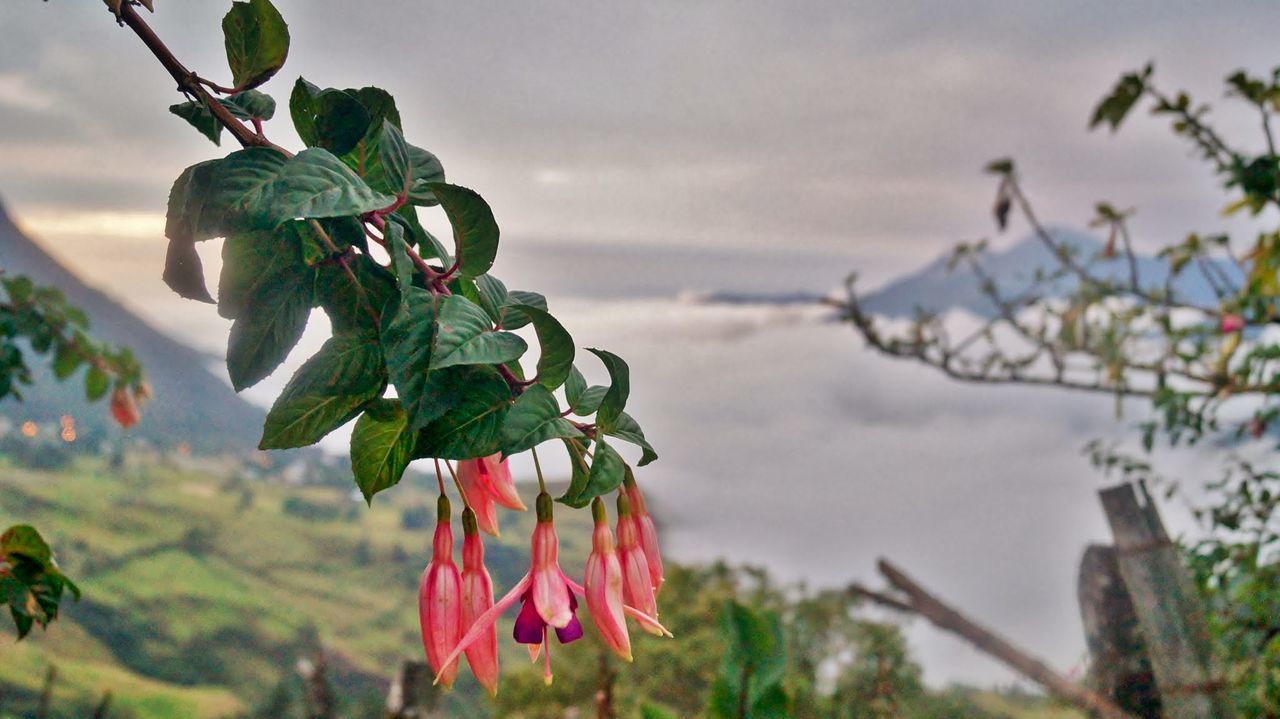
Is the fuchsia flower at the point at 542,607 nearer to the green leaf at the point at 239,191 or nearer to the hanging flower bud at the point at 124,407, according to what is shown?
the green leaf at the point at 239,191

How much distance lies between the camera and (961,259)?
1.67 m

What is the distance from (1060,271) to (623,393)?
4.92 feet

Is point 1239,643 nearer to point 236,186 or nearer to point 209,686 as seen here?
point 236,186

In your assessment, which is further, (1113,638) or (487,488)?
(1113,638)

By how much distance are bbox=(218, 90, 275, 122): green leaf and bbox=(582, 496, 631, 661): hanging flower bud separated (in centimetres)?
18

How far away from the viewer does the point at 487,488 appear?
0.35 meters

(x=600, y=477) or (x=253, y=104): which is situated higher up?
(x=253, y=104)

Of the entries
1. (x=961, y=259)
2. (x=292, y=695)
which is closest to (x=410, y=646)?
(x=292, y=695)

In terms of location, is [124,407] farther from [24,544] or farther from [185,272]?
[185,272]

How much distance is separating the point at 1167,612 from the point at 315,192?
869 millimetres

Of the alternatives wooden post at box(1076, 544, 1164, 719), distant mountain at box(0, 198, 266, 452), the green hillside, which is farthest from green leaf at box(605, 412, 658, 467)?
distant mountain at box(0, 198, 266, 452)

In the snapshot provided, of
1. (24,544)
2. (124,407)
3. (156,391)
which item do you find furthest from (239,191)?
(156,391)

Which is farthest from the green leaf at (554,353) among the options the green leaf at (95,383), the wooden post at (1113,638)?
the green leaf at (95,383)

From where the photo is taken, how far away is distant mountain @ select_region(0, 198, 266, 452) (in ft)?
7.86
